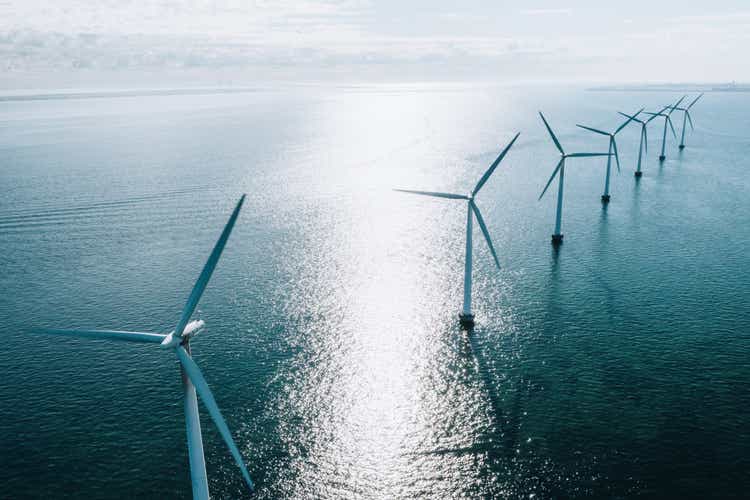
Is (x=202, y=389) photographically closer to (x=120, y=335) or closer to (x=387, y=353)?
(x=120, y=335)

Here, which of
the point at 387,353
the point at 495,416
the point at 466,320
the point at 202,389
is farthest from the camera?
the point at 466,320

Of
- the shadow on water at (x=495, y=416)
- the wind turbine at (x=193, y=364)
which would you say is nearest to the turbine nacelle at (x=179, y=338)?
the wind turbine at (x=193, y=364)

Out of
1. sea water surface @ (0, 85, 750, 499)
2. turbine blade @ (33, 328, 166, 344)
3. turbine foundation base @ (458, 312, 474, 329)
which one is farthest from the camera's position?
turbine foundation base @ (458, 312, 474, 329)

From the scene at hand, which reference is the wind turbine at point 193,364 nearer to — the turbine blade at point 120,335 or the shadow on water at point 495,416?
the turbine blade at point 120,335

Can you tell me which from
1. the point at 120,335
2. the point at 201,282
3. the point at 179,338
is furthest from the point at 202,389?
the point at 120,335

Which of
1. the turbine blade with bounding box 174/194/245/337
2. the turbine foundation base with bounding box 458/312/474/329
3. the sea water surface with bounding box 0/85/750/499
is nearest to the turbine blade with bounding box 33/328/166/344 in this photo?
the turbine blade with bounding box 174/194/245/337

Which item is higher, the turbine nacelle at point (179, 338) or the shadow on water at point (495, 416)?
the turbine nacelle at point (179, 338)

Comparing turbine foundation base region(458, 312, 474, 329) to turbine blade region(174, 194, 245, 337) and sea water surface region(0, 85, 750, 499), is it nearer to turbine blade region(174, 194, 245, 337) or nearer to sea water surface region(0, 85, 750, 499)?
sea water surface region(0, 85, 750, 499)

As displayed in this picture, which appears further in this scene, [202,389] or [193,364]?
[193,364]
